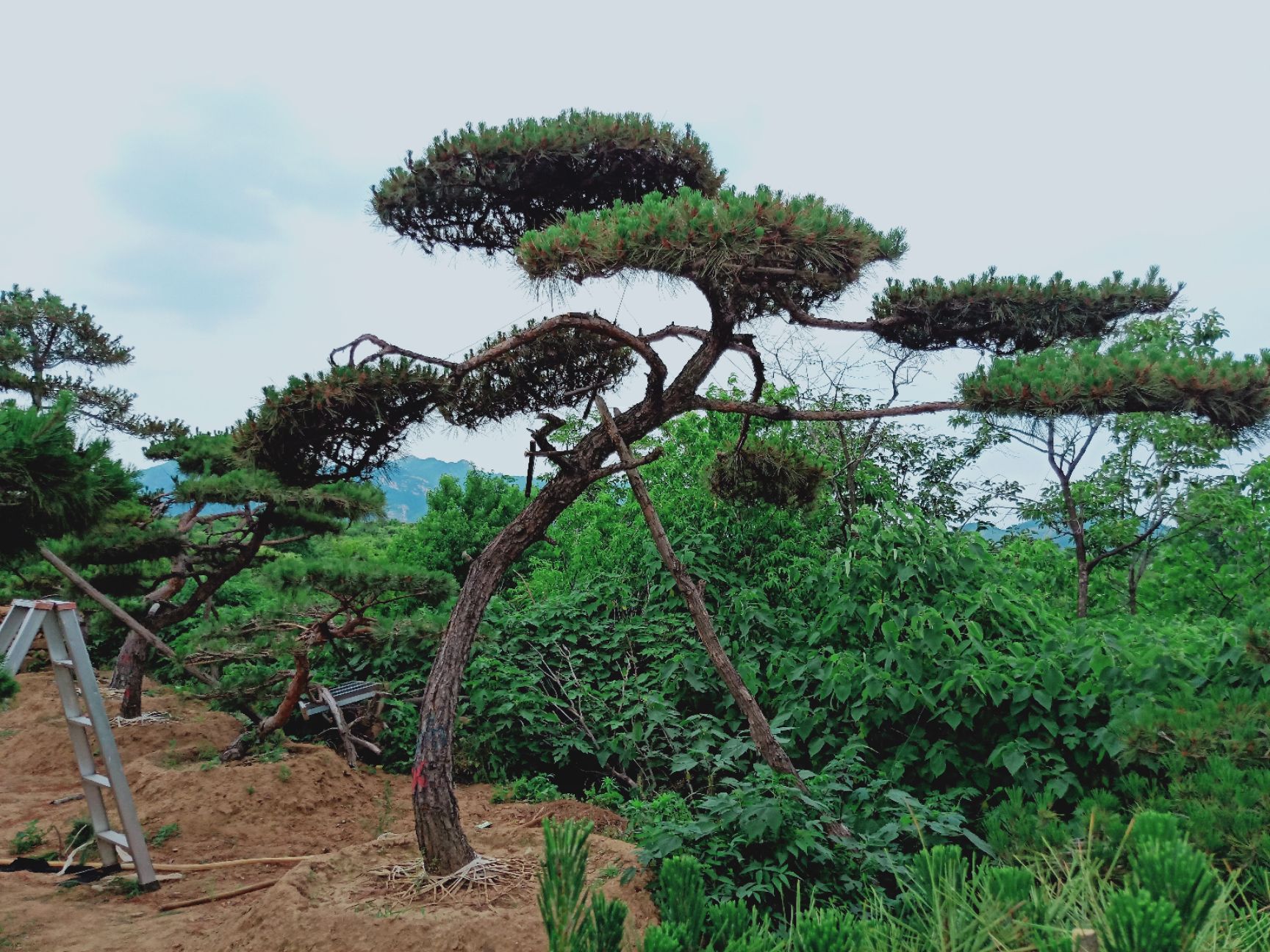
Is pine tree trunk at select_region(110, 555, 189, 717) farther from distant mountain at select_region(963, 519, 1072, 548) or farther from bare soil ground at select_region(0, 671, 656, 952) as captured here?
distant mountain at select_region(963, 519, 1072, 548)

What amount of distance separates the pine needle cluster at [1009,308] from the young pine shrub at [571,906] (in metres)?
4.40

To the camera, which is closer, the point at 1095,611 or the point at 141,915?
the point at 141,915

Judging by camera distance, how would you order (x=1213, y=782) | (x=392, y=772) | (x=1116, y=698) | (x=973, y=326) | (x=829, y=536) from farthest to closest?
(x=829, y=536)
(x=392, y=772)
(x=973, y=326)
(x=1116, y=698)
(x=1213, y=782)

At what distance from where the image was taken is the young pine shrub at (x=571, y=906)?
4.58ft

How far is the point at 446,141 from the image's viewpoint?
5.34 metres

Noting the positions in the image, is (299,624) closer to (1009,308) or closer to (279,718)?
(279,718)

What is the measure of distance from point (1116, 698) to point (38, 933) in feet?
18.3

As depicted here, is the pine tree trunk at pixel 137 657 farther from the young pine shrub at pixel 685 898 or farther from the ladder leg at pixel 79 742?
the young pine shrub at pixel 685 898

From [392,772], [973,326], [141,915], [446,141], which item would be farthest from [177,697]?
[973,326]

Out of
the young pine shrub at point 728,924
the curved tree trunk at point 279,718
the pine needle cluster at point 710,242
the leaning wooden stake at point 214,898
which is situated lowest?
the leaning wooden stake at point 214,898

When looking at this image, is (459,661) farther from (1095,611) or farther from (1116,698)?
(1095,611)

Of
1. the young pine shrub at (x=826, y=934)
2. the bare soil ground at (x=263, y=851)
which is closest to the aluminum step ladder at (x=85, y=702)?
the bare soil ground at (x=263, y=851)

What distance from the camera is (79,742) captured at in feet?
14.5

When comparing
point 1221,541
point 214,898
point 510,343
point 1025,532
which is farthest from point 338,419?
point 1221,541
